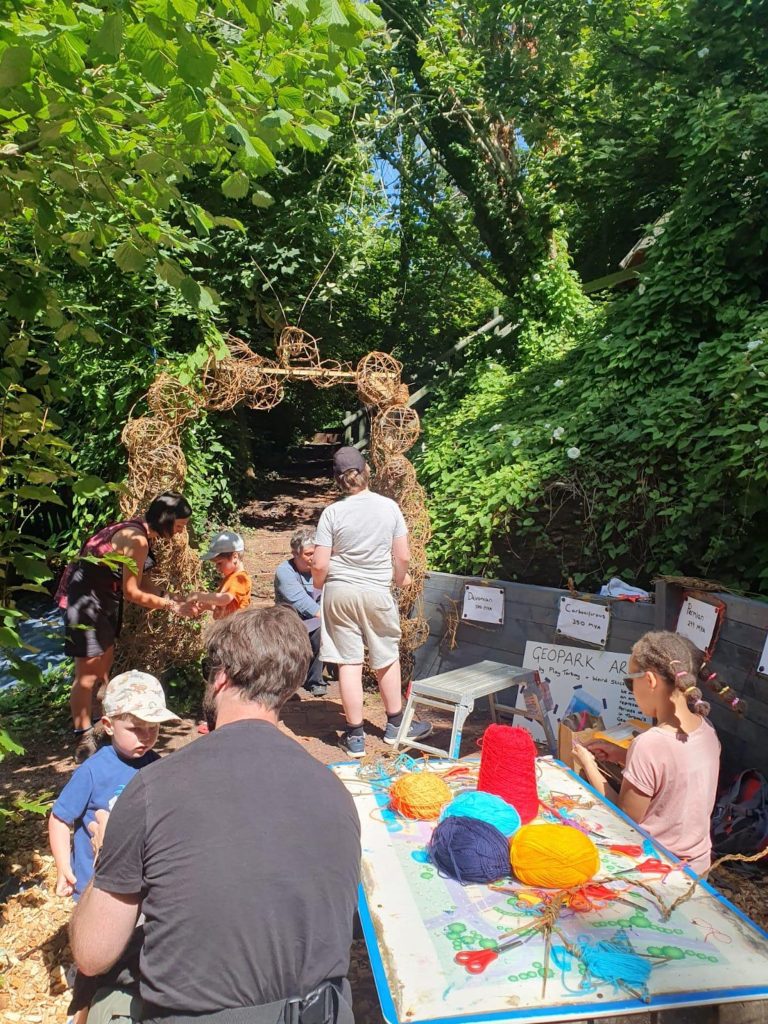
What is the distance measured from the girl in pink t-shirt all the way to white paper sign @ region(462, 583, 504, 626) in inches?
101

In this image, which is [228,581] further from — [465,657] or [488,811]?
[488,811]

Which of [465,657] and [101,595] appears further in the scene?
[465,657]

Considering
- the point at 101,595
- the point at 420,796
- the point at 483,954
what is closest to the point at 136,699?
the point at 420,796

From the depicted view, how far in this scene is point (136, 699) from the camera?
255cm

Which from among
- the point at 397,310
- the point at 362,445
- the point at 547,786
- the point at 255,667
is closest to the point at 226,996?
the point at 255,667

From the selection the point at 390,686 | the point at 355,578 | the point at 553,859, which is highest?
the point at 355,578

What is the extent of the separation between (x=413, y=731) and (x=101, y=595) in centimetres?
200

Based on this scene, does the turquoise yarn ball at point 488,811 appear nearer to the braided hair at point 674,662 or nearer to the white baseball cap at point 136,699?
the braided hair at point 674,662


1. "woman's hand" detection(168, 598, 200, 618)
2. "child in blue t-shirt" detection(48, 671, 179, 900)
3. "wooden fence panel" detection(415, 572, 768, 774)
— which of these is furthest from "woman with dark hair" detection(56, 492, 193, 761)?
"wooden fence panel" detection(415, 572, 768, 774)

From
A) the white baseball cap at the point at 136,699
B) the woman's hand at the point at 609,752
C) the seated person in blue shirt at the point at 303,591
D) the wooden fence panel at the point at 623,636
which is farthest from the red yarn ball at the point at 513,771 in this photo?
the seated person in blue shirt at the point at 303,591

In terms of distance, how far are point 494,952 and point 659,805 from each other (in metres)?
1.02

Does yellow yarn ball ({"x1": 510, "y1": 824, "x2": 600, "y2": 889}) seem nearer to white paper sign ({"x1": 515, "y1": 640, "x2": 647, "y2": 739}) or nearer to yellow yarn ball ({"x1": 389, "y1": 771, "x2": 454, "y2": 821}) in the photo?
yellow yarn ball ({"x1": 389, "y1": 771, "x2": 454, "y2": 821})

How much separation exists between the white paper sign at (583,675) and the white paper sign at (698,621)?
17.4 inches

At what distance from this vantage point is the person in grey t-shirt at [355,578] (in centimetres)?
461
